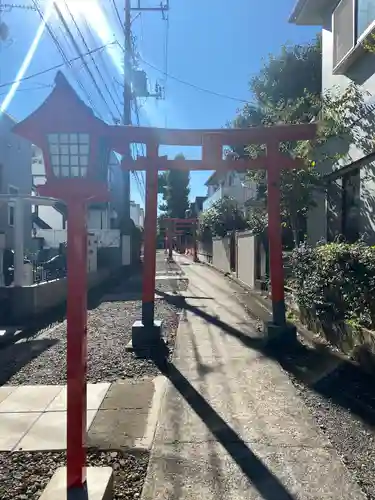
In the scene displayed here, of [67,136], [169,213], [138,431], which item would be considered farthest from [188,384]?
[169,213]

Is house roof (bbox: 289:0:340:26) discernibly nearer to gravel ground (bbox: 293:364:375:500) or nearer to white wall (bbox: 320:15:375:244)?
white wall (bbox: 320:15:375:244)

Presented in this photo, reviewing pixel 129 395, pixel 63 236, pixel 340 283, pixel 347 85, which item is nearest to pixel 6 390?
pixel 129 395

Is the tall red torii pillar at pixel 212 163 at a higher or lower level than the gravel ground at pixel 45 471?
higher

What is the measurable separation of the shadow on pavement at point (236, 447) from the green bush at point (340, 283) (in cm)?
241

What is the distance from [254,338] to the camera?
771cm

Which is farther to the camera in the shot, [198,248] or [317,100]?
[198,248]

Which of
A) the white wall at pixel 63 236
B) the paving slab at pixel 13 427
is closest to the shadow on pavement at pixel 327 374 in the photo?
the paving slab at pixel 13 427

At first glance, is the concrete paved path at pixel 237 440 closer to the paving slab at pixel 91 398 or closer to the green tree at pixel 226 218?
the paving slab at pixel 91 398

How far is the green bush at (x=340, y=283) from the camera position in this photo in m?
5.87

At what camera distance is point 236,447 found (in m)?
3.64

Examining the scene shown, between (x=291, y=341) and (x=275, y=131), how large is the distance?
3093mm

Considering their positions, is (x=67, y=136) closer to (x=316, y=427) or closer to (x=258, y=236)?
(x=316, y=427)

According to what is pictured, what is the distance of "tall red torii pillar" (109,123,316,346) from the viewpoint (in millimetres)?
6305

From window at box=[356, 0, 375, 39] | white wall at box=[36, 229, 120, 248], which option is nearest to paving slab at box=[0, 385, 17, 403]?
window at box=[356, 0, 375, 39]
